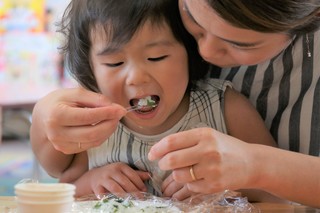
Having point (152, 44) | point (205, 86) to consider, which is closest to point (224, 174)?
point (152, 44)

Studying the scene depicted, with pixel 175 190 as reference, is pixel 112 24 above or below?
→ above

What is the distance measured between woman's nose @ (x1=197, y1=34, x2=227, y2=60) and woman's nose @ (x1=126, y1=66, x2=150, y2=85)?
150 mm

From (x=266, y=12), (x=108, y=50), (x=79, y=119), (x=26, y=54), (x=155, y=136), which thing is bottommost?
(x=26, y=54)

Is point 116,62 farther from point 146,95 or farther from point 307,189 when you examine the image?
point 307,189

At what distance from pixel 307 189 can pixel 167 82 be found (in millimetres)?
382

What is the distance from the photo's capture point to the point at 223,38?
3.47ft

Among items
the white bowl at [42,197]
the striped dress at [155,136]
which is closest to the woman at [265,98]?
the striped dress at [155,136]

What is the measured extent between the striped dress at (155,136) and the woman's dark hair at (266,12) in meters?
0.42

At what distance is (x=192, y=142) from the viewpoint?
981 mm

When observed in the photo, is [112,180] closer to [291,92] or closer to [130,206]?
[130,206]

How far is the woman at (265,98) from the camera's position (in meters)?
0.98

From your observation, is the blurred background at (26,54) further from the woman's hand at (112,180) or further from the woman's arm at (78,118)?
the woman's arm at (78,118)

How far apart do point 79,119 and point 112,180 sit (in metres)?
0.23

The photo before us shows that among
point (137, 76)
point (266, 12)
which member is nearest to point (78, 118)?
point (137, 76)
